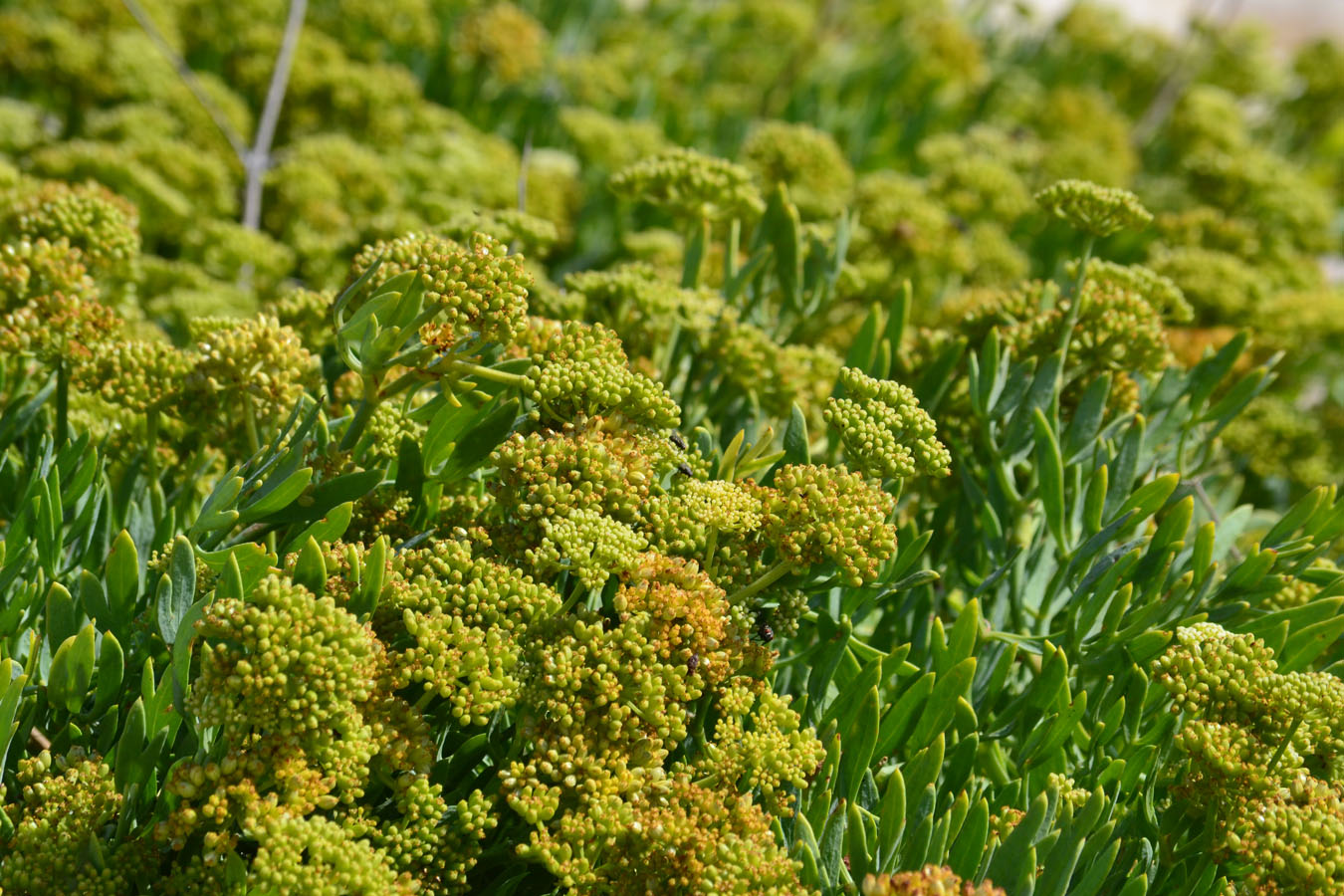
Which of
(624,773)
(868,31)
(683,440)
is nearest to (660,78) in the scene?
(868,31)

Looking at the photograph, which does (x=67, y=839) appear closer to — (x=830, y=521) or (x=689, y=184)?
(x=830, y=521)

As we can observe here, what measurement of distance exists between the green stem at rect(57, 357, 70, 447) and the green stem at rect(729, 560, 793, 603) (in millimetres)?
1064

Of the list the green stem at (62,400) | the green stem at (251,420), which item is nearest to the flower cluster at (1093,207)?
the green stem at (251,420)

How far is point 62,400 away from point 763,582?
1105mm

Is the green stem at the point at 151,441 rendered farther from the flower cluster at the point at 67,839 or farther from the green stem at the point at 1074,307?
the green stem at the point at 1074,307

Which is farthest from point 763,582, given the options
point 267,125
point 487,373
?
point 267,125

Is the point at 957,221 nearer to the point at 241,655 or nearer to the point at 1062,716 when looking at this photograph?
the point at 1062,716

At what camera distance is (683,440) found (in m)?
1.68

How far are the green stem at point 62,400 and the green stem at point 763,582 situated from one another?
3.49ft

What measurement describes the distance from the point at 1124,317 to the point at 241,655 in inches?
56.3

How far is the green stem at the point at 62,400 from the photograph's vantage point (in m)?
1.89

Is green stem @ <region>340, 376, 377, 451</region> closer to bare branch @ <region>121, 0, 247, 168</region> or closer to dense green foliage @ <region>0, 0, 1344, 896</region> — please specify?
dense green foliage @ <region>0, 0, 1344, 896</region>

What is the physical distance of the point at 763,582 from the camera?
1.48 meters

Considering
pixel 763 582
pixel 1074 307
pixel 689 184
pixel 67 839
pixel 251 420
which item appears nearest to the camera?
pixel 67 839
